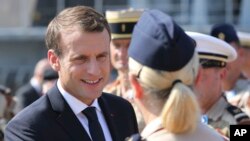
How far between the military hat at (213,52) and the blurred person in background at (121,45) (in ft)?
2.15

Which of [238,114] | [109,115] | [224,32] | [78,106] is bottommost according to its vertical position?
[224,32]

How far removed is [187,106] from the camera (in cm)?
309

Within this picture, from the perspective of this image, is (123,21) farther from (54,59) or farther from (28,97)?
(28,97)

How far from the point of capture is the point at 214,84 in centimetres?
523

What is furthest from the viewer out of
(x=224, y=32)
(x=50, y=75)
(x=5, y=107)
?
(x=50, y=75)

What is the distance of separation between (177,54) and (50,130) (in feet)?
2.47

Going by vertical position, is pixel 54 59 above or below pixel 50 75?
above

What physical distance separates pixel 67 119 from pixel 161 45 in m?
0.72

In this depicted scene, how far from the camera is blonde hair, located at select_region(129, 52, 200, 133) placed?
3.09 m

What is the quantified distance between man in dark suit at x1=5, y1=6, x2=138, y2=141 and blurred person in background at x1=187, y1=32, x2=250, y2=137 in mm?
1314

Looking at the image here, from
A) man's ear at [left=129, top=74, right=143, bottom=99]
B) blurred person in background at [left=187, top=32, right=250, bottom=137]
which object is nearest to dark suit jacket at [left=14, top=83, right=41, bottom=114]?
blurred person in background at [left=187, top=32, right=250, bottom=137]

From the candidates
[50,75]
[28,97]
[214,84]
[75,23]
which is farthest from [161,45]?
[28,97]

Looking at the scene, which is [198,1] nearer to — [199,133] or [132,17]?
[132,17]

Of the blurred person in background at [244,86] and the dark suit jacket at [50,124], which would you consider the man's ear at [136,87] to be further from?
the blurred person in background at [244,86]
